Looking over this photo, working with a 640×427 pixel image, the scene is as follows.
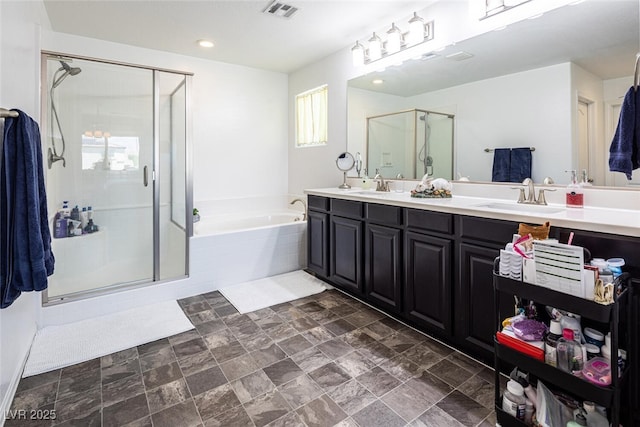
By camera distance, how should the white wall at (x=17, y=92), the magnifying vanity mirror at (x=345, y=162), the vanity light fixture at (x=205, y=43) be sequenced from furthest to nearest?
the magnifying vanity mirror at (x=345, y=162) → the vanity light fixture at (x=205, y=43) → the white wall at (x=17, y=92)

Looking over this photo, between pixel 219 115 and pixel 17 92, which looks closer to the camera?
pixel 17 92

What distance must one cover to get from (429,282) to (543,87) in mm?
1371

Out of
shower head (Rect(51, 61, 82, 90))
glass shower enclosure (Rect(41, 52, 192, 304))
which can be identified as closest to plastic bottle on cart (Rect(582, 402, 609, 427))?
glass shower enclosure (Rect(41, 52, 192, 304))

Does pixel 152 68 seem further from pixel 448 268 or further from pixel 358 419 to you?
pixel 358 419

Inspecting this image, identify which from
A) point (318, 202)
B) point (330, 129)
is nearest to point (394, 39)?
point (330, 129)

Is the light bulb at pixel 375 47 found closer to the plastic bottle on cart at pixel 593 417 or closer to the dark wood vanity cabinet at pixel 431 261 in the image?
the dark wood vanity cabinet at pixel 431 261

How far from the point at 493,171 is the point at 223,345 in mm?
2169

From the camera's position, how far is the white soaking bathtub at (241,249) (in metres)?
3.04

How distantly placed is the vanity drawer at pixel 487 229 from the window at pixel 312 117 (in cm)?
224

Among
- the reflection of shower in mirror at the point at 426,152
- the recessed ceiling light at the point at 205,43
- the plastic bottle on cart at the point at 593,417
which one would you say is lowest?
the plastic bottle on cart at the point at 593,417

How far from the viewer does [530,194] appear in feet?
6.72

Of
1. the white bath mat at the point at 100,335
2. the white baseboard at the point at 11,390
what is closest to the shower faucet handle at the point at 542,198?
the white bath mat at the point at 100,335

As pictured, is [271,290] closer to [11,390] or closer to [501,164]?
[11,390]

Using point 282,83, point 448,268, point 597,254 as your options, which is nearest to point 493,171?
point 448,268
